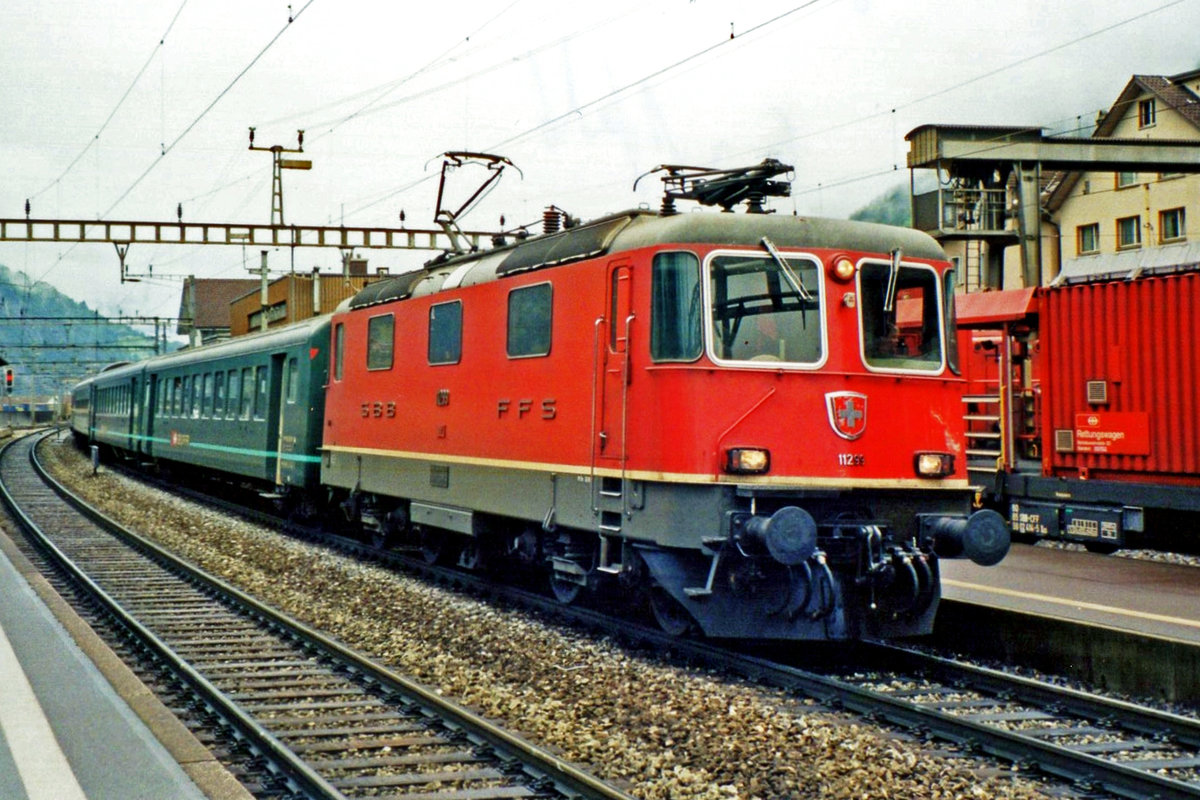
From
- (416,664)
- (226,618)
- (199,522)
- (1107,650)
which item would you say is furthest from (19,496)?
(1107,650)

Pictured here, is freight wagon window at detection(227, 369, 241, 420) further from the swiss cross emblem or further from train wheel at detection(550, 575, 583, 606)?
the swiss cross emblem

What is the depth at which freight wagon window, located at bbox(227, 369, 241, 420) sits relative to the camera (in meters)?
22.6

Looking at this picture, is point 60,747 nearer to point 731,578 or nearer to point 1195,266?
point 731,578

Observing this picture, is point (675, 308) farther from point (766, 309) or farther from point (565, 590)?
point (565, 590)

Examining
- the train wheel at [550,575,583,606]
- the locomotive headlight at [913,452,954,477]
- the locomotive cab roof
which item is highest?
the locomotive cab roof

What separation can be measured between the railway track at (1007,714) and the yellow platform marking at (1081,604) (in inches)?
96.4

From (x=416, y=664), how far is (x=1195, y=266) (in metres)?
10.2

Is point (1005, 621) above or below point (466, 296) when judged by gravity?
Result: below

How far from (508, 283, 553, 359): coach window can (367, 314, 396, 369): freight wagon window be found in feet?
10.9

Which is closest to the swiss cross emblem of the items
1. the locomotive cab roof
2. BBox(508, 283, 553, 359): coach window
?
the locomotive cab roof

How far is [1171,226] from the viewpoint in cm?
3906

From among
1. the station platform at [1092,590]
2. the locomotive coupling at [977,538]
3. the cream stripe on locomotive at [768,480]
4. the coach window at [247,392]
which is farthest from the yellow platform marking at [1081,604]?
the coach window at [247,392]

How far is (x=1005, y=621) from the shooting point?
968 centimetres

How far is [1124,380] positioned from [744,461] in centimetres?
830
